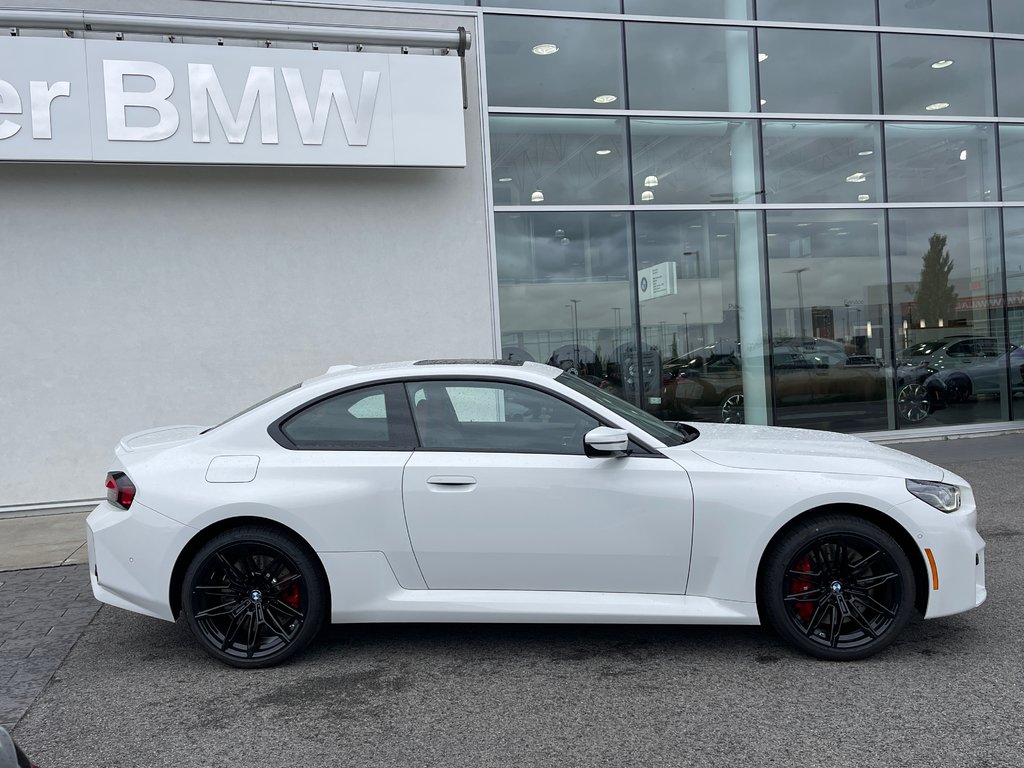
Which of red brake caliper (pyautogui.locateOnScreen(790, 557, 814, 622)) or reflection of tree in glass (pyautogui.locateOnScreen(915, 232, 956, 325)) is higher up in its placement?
reflection of tree in glass (pyautogui.locateOnScreen(915, 232, 956, 325))

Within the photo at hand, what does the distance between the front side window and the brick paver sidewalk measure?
88.7 inches

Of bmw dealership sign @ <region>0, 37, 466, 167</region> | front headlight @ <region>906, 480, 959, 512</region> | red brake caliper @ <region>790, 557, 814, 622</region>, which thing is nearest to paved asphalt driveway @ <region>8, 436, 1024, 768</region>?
red brake caliper @ <region>790, 557, 814, 622</region>

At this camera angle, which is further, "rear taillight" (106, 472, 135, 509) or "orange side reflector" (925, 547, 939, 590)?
"rear taillight" (106, 472, 135, 509)

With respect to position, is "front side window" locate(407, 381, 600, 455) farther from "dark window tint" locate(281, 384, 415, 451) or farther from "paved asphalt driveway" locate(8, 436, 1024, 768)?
"paved asphalt driveway" locate(8, 436, 1024, 768)

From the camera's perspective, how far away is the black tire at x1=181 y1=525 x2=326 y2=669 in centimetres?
400

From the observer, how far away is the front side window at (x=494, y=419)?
4098mm

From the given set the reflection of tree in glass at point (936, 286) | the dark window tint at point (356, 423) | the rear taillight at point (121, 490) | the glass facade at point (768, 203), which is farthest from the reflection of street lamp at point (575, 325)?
the rear taillight at point (121, 490)

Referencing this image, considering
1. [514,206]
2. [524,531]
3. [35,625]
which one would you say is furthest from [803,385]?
[35,625]

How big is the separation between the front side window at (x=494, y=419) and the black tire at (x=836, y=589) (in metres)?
1.14

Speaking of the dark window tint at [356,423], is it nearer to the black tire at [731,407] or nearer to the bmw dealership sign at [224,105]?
the bmw dealership sign at [224,105]

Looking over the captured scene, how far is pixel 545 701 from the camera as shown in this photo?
11.7 ft

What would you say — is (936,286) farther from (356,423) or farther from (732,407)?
(356,423)

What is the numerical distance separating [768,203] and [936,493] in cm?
784

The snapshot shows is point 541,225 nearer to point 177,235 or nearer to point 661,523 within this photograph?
point 177,235
